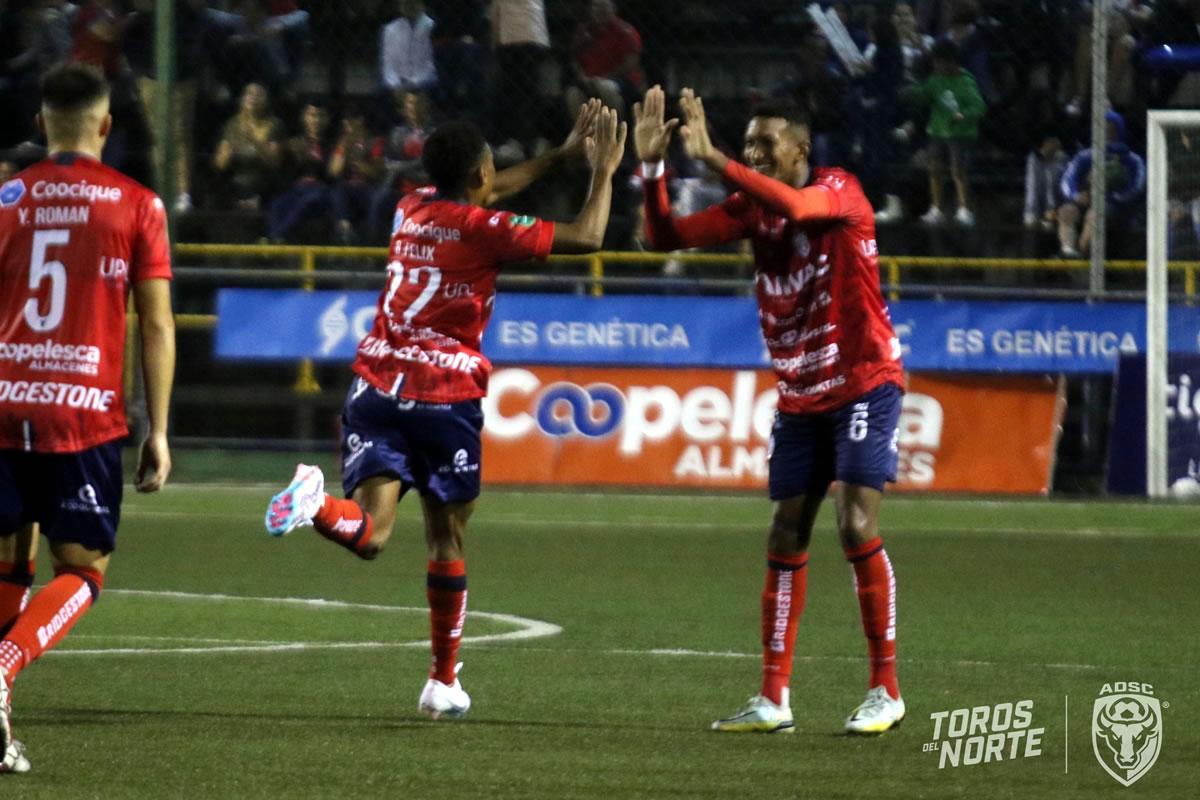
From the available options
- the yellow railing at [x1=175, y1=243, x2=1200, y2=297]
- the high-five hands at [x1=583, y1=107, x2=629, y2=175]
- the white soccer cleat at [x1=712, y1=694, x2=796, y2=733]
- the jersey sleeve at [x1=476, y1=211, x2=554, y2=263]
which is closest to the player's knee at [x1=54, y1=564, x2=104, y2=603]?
the jersey sleeve at [x1=476, y1=211, x2=554, y2=263]

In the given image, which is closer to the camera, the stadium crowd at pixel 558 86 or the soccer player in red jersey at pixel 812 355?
the soccer player in red jersey at pixel 812 355

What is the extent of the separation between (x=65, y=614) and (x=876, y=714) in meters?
2.58

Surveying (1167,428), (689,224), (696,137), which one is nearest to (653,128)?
(696,137)

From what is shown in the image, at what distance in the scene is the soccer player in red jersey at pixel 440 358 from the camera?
8.06 metres

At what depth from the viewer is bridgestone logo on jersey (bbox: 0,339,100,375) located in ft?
21.5

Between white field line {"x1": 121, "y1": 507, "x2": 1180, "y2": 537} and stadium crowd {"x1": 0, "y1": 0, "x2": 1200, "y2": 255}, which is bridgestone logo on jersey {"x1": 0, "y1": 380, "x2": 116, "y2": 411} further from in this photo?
stadium crowd {"x1": 0, "y1": 0, "x2": 1200, "y2": 255}

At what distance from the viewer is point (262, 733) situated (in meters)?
7.36

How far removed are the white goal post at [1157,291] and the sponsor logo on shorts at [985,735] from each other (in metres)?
9.81

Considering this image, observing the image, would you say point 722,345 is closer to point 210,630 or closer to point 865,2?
point 865,2

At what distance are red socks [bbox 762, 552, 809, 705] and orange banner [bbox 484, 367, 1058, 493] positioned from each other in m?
10.0

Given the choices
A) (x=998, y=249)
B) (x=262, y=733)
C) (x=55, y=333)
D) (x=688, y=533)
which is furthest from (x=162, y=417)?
(x=998, y=249)

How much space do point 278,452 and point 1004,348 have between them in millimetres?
5936

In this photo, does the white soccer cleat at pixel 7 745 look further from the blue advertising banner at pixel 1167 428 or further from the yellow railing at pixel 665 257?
the yellow railing at pixel 665 257

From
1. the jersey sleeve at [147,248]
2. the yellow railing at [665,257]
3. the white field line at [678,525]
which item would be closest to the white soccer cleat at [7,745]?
the jersey sleeve at [147,248]
